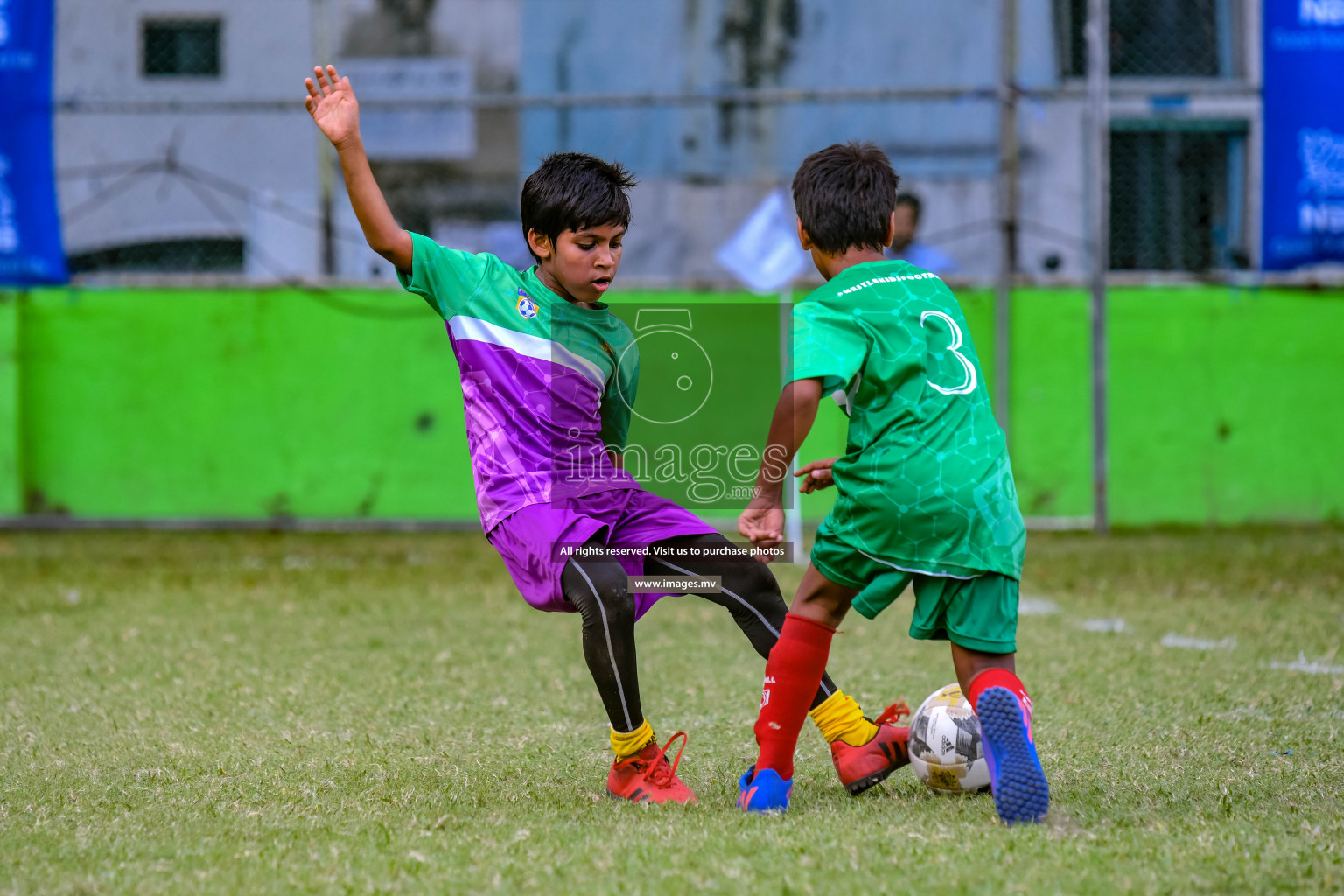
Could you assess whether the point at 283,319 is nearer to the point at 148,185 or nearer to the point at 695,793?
the point at 148,185

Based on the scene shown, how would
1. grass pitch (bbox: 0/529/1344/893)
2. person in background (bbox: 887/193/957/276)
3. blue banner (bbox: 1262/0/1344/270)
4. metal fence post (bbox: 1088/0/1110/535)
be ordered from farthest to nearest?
metal fence post (bbox: 1088/0/1110/535) < blue banner (bbox: 1262/0/1344/270) < person in background (bbox: 887/193/957/276) < grass pitch (bbox: 0/529/1344/893)

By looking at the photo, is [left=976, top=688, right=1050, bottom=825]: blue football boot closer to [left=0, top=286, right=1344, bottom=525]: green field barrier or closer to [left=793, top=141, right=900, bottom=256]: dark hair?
[left=793, top=141, right=900, bottom=256]: dark hair

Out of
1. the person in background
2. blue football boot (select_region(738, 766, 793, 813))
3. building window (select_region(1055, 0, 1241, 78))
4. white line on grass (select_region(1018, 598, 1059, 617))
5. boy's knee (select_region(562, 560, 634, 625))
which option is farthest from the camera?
building window (select_region(1055, 0, 1241, 78))

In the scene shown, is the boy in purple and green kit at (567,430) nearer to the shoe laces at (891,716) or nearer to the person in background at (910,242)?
the shoe laces at (891,716)

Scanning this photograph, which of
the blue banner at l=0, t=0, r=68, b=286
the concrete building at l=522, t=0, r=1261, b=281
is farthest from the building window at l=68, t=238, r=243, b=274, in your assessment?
the blue banner at l=0, t=0, r=68, b=286

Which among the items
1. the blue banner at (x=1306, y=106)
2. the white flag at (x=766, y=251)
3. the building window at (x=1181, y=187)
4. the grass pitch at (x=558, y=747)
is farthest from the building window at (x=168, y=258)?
the blue banner at (x=1306, y=106)

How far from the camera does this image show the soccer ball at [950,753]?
304 cm

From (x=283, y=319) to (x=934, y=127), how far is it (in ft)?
23.8

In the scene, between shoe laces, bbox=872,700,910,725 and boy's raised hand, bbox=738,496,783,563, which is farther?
shoe laces, bbox=872,700,910,725

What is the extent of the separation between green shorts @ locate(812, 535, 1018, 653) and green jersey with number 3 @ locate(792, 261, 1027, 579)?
0.03 m

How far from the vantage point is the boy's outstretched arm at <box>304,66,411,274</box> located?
307 centimetres

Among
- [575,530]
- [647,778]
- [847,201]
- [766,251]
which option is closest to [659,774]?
[647,778]

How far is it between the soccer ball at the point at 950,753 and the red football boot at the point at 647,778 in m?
0.54

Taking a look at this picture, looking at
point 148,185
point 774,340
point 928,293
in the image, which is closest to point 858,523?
point 928,293
